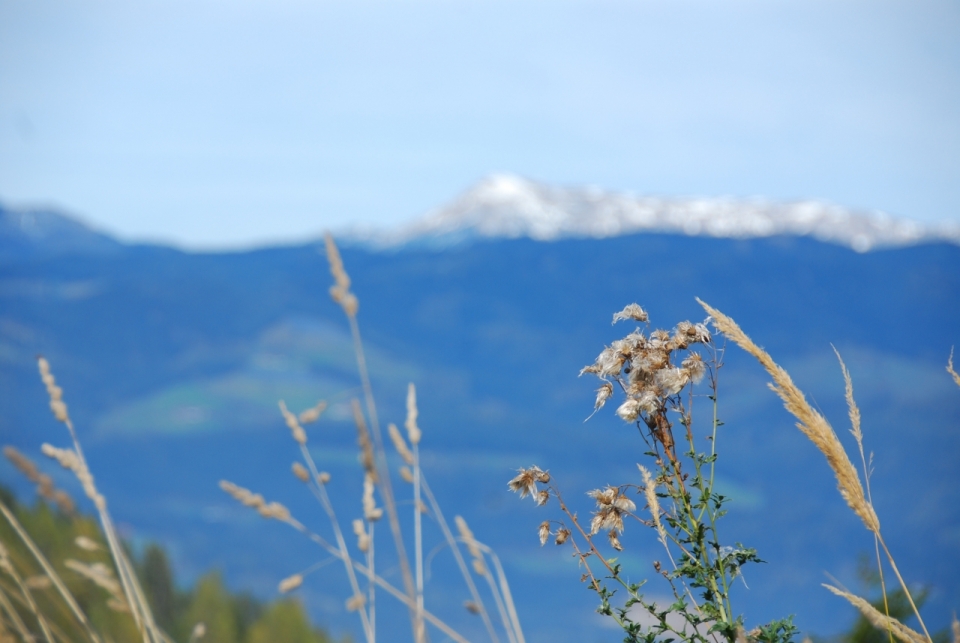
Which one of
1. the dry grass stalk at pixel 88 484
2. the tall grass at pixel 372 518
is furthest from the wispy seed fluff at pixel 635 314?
the dry grass stalk at pixel 88 484

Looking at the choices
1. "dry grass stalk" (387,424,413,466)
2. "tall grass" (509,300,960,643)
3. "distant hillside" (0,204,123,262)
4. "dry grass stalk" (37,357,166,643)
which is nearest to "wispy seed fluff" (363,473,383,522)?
"dry grass stalk" (387,424,413,466)

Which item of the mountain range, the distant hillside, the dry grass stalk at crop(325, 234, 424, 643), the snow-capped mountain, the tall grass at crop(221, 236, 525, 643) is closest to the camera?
the tall grass at crop(221, 236, 525, 643)

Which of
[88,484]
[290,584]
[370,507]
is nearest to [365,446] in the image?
[370,507]

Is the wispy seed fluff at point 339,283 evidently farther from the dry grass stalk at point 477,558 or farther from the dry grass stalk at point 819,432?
the dry grass stalk at point 819,432

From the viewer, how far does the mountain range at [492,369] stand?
6662cm

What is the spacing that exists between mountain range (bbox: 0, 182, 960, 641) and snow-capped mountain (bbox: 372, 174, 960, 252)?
0.80m

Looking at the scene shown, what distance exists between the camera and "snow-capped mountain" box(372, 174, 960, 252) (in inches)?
3999

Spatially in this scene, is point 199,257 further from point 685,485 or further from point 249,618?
point 685,485

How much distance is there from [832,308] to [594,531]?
8564 cm

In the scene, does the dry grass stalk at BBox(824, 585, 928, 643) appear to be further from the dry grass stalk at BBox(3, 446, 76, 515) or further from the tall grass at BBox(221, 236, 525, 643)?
the dry grass stalk at BBox(3, 446, 76, 515)

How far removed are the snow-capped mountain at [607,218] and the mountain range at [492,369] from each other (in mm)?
799

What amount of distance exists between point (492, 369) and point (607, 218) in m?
33.5

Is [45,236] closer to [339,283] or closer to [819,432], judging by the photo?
[339,283]

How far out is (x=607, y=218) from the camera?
367 feet
